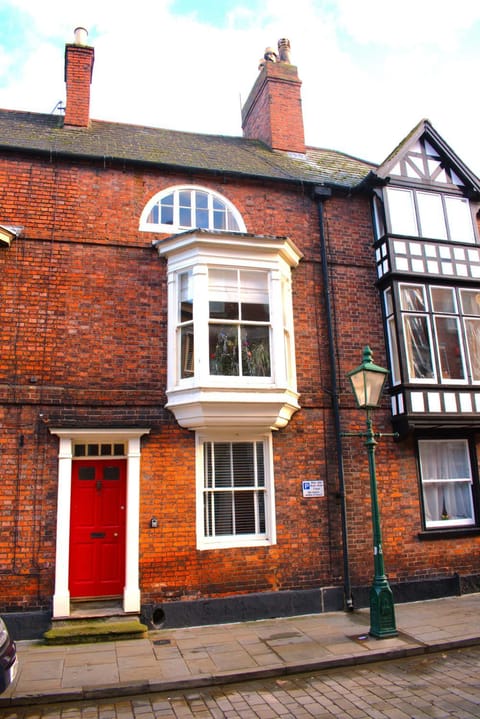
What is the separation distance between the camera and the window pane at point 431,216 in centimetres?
1088

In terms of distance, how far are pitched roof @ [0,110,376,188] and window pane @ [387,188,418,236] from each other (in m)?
0.97

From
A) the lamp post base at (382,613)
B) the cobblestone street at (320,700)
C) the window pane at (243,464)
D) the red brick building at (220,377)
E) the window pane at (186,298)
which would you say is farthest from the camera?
the window pane at (186,298)

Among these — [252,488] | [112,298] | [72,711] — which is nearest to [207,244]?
[112,298]

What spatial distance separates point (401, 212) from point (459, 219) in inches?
56.7

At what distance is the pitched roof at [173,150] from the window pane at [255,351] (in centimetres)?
329

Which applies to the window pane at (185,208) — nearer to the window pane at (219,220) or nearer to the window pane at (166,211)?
the window pane at (166,211)

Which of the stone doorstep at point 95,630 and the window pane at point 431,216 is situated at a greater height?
the window pane at point 431,216

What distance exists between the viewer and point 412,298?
10.4 metres

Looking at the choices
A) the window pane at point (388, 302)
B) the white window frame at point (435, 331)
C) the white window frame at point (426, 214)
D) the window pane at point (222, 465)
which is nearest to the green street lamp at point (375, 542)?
the white window frame at point (435, 331)

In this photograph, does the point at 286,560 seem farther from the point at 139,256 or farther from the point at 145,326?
the point at 139,256

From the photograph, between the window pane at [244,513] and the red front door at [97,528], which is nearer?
the red front door at [97,528]

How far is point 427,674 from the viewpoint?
6406 millimetres

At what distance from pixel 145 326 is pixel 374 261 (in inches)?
193

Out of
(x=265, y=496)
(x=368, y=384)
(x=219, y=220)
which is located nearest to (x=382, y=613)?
(x=265, y=496)
